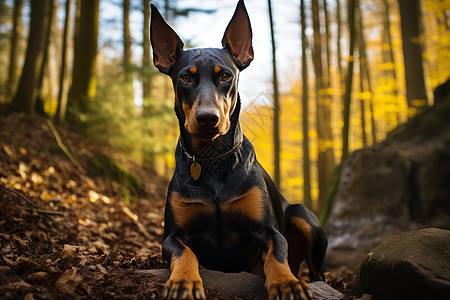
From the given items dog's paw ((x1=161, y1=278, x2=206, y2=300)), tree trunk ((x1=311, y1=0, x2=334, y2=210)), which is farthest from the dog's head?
tree trunk ((x1=311, y1=0, x2=334, y2=210))

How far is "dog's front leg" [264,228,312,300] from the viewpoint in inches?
85.4

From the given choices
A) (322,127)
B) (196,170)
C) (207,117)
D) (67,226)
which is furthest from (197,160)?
(322,127)

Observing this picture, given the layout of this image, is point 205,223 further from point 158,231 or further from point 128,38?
point 128,38

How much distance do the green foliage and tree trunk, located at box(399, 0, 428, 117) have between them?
744 cm

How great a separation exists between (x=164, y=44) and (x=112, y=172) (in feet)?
14.1

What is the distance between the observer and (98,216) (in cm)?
509

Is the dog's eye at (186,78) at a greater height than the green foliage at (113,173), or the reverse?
the dog's eye at (186,78)

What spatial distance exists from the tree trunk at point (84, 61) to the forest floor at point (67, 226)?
0.83 meters

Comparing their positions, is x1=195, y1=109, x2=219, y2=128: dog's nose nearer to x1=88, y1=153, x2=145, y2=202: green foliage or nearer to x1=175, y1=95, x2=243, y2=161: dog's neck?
x1=175, y1=95, x2=243, y2=161: dog's neck

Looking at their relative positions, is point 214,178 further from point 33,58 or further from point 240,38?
point 33,58

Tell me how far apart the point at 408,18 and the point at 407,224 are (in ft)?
22.0

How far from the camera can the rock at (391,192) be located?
226 inches

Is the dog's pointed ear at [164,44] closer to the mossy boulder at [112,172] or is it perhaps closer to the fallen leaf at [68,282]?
the fallen leaf at [68,282]

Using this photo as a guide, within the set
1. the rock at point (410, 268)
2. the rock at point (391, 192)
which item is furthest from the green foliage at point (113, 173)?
the rock at point (410, 268)
